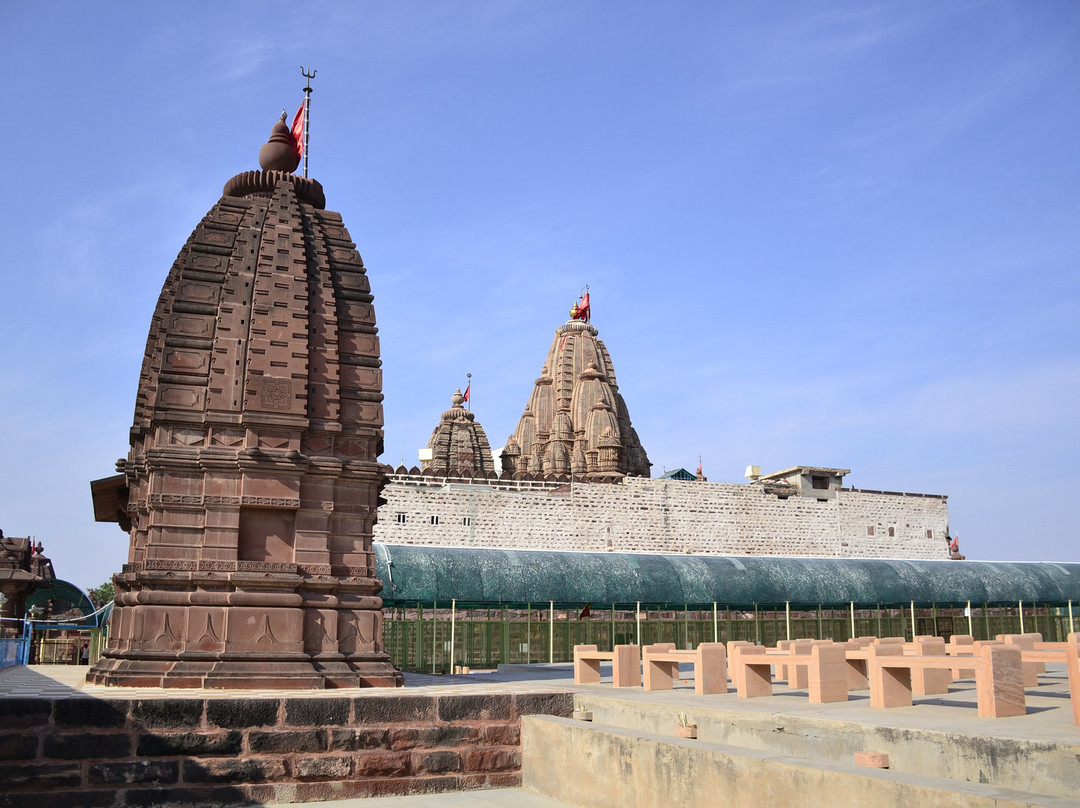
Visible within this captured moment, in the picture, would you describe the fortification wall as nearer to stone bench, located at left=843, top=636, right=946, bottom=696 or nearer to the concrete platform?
the concrete platform

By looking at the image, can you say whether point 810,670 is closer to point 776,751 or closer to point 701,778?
point 776,751

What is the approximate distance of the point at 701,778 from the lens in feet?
26.6

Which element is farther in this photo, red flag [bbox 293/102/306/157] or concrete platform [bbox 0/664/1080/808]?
red flag [bbox 293/102/306/157]

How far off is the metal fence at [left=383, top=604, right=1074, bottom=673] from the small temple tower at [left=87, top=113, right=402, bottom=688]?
7059mm

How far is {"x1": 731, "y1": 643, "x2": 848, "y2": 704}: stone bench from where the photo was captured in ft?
33.4

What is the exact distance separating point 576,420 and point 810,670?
196ft

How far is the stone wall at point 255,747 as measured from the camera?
1049 cm

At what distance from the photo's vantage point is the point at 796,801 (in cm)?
711

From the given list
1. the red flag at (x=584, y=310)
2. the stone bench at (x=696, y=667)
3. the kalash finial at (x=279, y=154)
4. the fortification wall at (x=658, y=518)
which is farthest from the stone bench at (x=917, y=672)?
the red flag at (x=584, y=310)

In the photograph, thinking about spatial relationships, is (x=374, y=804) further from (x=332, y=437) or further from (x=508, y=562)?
(x=508, y=562)

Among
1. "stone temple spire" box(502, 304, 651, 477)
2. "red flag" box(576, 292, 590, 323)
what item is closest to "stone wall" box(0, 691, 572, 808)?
"stone temple spire" box(502, 304, 651, 477)

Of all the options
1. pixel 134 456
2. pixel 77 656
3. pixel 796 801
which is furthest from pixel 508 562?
pixel 796 801

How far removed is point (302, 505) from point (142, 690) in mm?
3418

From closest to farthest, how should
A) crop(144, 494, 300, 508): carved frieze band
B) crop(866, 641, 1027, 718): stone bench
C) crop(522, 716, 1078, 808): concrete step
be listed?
crop(522, 716, 1078, 808): concrete step < crop(866, 641, 1027, 718): stone bench < crop(144, 494, 300, 508): carved frieze band
